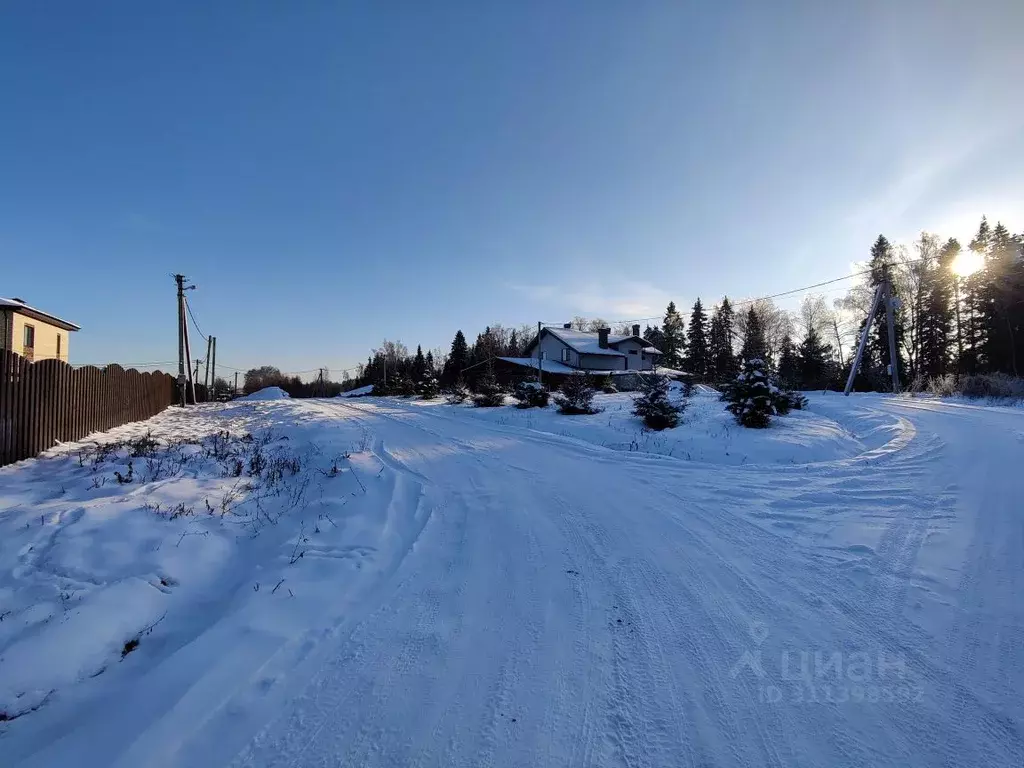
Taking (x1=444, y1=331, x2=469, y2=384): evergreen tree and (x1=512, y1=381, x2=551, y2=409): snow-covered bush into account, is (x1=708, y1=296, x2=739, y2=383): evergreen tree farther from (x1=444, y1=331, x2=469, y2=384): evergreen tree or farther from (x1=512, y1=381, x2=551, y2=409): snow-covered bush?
(x1=512, y1=381, x2=551, y2=409): snow-covered bush

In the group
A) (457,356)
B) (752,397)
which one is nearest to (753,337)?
(457,356)

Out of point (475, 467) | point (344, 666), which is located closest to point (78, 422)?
point (475, 467)

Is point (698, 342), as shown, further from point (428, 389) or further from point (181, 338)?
point (181, 338)

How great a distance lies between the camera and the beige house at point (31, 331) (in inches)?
963

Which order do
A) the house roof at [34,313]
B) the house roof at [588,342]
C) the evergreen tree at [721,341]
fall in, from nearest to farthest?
1. the house roof at [34,313]
2. the house roof at [588,342]
3. the evergreen tree at [721,341]

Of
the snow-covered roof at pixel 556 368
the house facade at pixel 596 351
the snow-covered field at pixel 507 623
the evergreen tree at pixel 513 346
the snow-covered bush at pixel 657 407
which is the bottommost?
the snow-covered field at pixel 507 623

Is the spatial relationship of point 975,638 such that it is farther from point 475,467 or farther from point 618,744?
point 475,467

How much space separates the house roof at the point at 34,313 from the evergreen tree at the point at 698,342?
57.2m

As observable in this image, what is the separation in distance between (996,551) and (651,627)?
3496 millimetres

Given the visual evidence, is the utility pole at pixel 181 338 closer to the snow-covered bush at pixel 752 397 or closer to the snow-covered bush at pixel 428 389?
the snow-covered bush at pixel 428 389

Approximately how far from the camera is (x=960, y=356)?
126 ft

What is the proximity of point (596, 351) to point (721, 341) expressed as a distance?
63.2 feet

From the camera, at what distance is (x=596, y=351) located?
147 ft

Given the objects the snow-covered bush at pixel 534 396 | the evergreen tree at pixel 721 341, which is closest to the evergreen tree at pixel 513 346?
the evergreen tree at pixel 721 341
